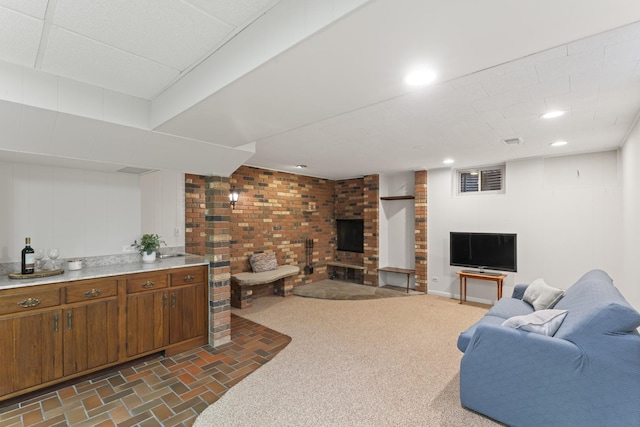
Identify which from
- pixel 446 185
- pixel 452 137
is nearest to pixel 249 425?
pixel 452 137

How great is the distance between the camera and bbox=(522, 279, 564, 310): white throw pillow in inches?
123

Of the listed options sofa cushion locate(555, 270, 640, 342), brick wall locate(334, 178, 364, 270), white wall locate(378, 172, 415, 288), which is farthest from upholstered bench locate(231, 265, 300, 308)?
sofa cushion locate(555, 270, 640, 342)

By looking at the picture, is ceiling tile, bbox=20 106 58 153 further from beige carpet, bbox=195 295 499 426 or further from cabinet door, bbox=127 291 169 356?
beige carpet, bbox=195 295 499 426

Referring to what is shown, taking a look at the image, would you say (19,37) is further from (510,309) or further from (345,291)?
(345,291)

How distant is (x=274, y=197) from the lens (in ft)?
19.3

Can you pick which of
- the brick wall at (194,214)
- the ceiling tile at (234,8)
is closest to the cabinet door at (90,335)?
the brick wall at (194,214)

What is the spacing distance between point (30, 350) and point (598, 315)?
4168 millimetres

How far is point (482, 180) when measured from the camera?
17.9 ft

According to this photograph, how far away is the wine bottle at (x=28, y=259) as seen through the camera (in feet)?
8.71

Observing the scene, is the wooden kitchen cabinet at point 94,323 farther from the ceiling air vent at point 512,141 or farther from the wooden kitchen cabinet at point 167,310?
the ceiling air vent at point 512,141

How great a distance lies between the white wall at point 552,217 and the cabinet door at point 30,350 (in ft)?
18.5

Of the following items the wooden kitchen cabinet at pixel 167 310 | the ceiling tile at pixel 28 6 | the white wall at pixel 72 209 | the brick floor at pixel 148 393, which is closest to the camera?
the ceiling tile at pixel 28 6

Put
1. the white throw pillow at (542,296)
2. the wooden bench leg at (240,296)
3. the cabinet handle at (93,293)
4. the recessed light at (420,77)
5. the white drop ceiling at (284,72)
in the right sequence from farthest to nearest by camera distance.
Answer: the wooden bench leg at (240,296) → the white throw pillow at (542,296) → the cabinet handle at (93,293) → the recessed light at (420,77) → the white drop ceiling at (284,72)

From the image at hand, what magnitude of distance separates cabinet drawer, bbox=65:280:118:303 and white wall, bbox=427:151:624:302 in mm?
5299
